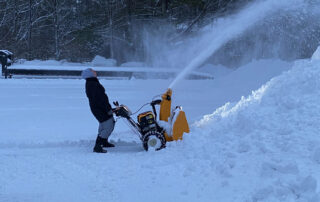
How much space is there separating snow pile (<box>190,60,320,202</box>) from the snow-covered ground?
12 millimetres

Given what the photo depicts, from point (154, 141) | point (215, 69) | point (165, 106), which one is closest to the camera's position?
point (154, 141)

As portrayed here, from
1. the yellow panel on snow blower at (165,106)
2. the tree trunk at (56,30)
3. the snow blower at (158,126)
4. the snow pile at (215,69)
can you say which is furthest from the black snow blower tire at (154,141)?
the tree trunk at (56,30)

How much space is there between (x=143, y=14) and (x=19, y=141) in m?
14.8

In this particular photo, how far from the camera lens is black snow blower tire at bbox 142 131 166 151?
217 inches

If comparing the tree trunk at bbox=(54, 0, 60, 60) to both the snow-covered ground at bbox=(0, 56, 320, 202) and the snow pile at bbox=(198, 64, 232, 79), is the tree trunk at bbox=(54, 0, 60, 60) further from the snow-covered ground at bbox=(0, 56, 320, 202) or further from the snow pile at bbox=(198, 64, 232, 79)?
the snow-covered ground at bbox=(0, 56, 320, 202)

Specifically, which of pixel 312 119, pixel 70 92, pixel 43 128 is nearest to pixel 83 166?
pixel 43 128

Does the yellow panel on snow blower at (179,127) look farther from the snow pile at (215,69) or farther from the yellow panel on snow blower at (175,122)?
the snow pile at (215,69)

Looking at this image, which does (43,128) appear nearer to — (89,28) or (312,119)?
(312,119)

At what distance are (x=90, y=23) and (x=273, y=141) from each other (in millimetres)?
17811

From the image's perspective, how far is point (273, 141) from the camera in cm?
467

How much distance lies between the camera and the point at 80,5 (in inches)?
890

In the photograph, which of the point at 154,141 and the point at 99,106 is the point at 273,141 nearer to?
the point at 154,141

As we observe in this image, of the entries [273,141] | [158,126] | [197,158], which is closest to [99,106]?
[158,126]

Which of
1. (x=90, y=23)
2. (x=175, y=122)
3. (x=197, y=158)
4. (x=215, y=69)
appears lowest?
(x=197, y=158)
